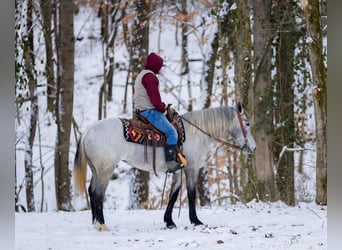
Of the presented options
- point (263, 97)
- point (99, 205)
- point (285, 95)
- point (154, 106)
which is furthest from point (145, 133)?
point (285, 95)

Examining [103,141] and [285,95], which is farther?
[285,95]

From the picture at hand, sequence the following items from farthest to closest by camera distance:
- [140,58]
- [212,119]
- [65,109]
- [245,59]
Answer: [140,58] < [65,109] < [245,59] < [212,119]

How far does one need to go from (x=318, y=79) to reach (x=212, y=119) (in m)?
Answer: 1.54

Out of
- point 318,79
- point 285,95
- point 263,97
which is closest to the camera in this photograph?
point 318,79

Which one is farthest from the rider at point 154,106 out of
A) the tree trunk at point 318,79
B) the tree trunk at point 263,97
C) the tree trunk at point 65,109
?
the tree trunk at point 65,109

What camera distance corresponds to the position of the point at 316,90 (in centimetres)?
630

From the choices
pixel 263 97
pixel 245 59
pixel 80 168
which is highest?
pixel 245 59

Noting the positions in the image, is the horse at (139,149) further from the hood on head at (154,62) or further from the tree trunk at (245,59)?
the tree trunk at (245,59)

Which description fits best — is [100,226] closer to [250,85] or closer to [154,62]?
[154,62]

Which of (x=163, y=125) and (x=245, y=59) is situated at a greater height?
(x=245, y=59)

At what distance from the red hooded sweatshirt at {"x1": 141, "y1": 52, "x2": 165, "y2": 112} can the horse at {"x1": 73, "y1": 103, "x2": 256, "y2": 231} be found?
40 centimetres

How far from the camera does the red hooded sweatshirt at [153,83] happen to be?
5164 mm

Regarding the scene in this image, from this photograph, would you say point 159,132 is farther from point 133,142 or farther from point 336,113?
point 336,113

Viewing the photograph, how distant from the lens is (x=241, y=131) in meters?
5.61
